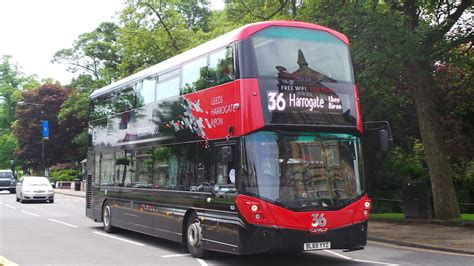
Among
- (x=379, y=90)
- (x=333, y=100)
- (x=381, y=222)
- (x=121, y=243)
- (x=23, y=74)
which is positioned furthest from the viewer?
(x=23, y=74)

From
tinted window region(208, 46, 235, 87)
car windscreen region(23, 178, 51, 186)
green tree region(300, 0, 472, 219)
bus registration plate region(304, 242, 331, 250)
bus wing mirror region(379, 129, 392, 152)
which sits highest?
green tree region(300, 0, 472, 219)

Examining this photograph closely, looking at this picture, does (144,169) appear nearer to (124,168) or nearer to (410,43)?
(124,168)

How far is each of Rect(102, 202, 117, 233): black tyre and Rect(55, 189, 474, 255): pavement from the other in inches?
288

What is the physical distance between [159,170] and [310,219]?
4410mm

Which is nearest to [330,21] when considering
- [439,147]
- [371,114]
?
[371,114]

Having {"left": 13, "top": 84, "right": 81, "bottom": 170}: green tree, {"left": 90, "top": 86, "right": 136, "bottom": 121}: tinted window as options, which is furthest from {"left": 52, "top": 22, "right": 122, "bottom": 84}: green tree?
{"left": 90, "top": 86, "right": 136, "bottom": 121}: tinted window

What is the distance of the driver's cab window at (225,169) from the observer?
353 inches

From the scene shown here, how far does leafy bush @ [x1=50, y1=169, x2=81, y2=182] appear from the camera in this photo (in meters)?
57.8

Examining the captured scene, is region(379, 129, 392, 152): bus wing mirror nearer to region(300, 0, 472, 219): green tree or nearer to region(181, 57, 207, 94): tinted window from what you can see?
region(181, 57, 207, 94): tinted window

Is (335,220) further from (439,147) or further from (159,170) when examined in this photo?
(439,147)

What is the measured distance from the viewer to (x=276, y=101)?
8977 millimetres

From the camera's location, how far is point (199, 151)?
10.2 metres

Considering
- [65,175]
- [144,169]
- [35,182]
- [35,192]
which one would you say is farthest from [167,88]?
[65,175]

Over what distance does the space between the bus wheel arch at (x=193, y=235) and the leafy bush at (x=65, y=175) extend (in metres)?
50.1
